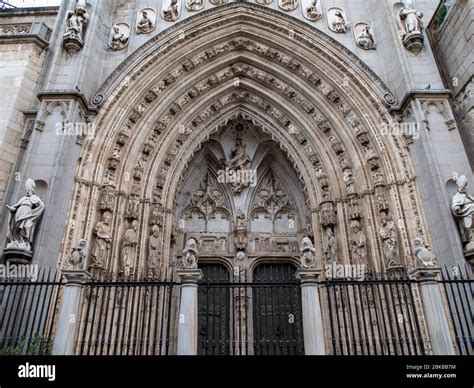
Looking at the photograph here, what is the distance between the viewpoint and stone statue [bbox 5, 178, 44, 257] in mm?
8238

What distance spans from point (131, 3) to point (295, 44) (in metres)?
5.95

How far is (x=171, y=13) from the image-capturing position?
42.0 ft

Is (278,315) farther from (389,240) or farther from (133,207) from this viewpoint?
(133,207)

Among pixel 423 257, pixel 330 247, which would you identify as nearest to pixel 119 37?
pixel 330 247

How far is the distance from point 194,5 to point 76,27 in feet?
13.0

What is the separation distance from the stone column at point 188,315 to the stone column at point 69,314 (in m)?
1.74

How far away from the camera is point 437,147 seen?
974 cm

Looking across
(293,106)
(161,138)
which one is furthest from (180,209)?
(293,106)

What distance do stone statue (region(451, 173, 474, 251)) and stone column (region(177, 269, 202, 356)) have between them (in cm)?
601

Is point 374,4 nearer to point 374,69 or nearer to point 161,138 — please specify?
point 374,69

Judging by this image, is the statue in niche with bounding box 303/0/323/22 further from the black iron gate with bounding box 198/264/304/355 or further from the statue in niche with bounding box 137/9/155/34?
the black iron gate with bounding box 198/264/304/355

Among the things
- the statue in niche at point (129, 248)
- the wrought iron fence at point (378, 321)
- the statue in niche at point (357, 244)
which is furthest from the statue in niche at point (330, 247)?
the statue in niche at point (129, 248)

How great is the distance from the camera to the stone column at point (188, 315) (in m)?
6.15

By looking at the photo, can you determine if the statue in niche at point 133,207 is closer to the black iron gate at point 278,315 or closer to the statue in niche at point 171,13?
the black iron gate at point 278,315
